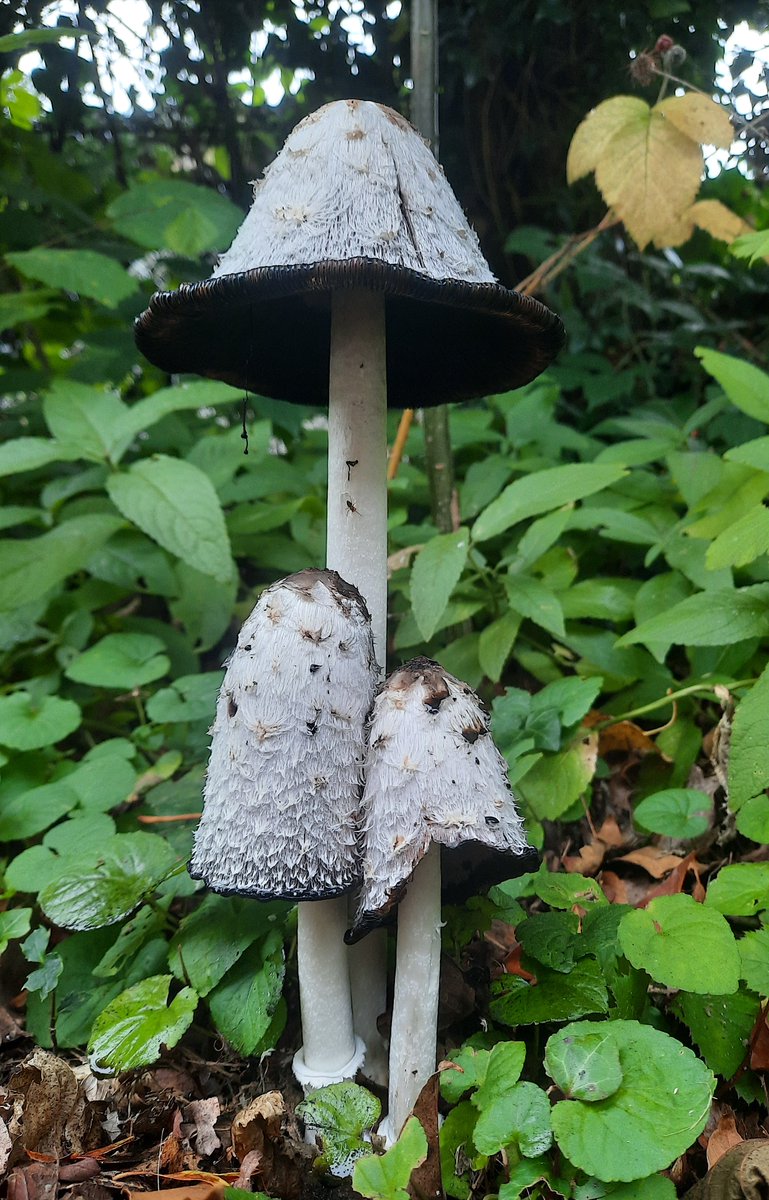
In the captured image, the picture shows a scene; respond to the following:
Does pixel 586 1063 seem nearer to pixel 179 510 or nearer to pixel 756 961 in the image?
pixel 756 961

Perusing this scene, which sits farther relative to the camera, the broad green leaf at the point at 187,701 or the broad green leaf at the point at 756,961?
the broad green leaf at the point at 187,701

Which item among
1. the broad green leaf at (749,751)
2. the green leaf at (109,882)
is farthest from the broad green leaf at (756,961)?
the green leaf at (109,882)

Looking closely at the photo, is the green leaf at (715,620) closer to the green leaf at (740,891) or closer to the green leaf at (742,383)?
the green leaf at (740,891)

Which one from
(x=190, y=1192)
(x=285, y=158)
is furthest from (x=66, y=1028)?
(x=285, y=158)

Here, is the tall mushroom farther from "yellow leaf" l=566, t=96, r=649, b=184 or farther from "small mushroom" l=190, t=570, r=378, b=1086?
"yellow leaf" l=566, t=96, r=649, b=184

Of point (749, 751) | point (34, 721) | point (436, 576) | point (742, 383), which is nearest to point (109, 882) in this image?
point (34, 721)

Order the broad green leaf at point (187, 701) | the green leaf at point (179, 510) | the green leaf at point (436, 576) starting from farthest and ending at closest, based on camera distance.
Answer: the green leaf at point (179, 510), the broad green leaf at point (187, 701), the green leaf at point (436, 576)

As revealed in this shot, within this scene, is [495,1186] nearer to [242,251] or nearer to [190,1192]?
[190,1192]
